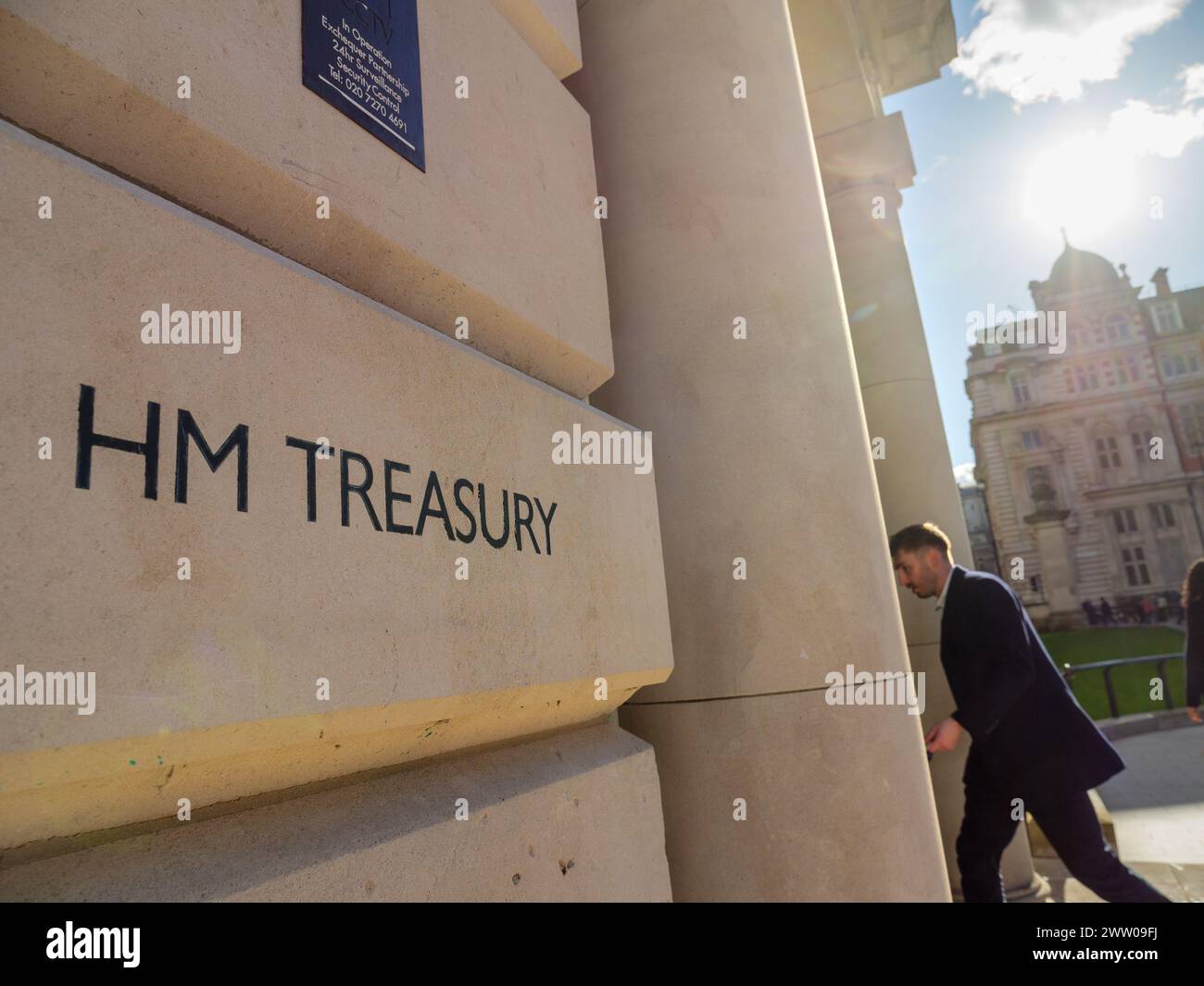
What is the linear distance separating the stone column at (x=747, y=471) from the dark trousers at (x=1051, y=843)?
1.11 m

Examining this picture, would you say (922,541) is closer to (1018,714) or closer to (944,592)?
(944,592)

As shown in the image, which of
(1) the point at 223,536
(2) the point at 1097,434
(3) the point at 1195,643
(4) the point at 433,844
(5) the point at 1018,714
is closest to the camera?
(1) the point at 223,536

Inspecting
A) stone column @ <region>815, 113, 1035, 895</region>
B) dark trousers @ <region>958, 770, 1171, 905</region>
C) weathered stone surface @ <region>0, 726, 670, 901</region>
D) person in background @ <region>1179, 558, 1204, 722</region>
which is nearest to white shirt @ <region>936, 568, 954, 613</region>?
dark trousers @ <region>958, 770, 1171, 905</region>

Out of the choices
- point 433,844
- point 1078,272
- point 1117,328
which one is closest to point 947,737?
point 433,844

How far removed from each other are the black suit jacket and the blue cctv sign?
3.18 meters

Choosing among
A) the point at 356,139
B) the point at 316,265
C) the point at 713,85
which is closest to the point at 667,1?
the point at 713,85

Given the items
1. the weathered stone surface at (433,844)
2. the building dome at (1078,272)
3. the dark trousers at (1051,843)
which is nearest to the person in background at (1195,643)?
the dark trousers at (1051,843)

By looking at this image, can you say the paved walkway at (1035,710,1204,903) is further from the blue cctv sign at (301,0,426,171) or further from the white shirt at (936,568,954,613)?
the blue cctv sign at (301,0,426,171)

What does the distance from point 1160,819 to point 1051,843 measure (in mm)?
3388

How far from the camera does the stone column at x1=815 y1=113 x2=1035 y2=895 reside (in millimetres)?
5125

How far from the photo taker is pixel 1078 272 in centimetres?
5066

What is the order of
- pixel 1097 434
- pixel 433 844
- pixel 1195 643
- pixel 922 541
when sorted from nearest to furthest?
pixel 433 844, pixel 922 541, pixel 1195 643, pixel 1097 434
